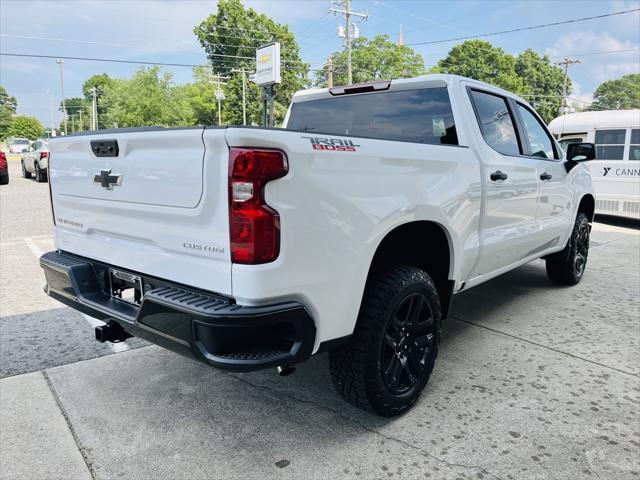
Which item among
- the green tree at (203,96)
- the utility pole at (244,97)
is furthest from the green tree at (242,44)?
the green tree at (203,96)

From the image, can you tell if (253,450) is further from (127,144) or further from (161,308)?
(127,144)

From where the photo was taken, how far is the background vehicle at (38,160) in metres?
17.1

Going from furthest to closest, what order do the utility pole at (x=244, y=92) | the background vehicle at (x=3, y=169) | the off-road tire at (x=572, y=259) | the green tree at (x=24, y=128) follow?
the green tree at (x=24, y=128), the utility pole at (x=244, y=92), the background vehicle at (x=3, y=169), the off-road tire at (x=572, y=259)

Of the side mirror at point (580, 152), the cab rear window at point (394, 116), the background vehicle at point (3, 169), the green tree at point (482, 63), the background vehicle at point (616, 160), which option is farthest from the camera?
the green tree at point (482, 63)

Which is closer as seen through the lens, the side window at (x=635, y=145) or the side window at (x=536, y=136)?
the side window at (x=536, y=136)

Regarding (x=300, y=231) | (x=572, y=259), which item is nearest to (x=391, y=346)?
(x=300, y=231)

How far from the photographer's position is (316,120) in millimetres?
4109

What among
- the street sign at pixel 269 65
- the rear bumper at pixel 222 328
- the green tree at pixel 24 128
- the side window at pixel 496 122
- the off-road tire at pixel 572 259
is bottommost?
the off-road tire at pixel 572 259

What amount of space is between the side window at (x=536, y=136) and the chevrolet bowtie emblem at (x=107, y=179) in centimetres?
337

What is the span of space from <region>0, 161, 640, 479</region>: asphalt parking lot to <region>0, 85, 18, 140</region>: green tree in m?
113

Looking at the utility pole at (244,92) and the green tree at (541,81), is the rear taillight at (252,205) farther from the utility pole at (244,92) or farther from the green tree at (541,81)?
the green tree at (541,81)

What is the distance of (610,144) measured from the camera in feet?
39.1

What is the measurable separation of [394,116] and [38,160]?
17.1m

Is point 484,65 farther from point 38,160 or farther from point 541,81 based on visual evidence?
point 38,160
